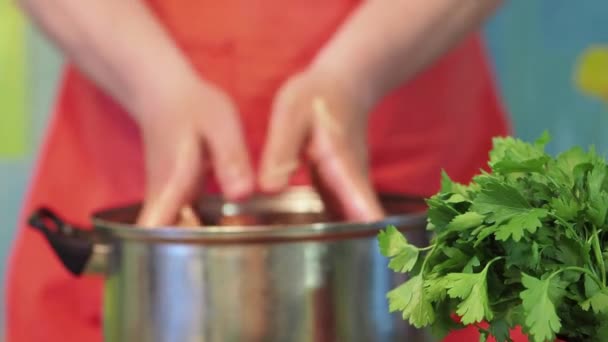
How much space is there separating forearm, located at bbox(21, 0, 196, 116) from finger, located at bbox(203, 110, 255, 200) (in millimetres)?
64

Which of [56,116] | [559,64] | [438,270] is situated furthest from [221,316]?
[559,64]

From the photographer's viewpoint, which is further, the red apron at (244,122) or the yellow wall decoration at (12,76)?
the yellow wall decoration at (12,76)

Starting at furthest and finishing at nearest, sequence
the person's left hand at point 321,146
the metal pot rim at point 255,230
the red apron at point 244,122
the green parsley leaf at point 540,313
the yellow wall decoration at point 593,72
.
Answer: the yellow wall decoration at point 593,72 < the red apron at point 244,122 < the person's left hand at point 321,146 < the metal pot rim at point 255,230 < the green parsley leaf at point 540,313

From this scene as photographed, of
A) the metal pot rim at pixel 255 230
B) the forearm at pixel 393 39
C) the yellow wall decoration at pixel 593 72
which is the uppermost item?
the yellow wall decoration at pixel 593 72

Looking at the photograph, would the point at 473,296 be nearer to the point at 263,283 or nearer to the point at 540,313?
the point at 540,313

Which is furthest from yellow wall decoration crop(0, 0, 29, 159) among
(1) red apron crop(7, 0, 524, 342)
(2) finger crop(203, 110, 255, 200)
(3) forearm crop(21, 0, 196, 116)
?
(2) finger crop(203, 110, 255, 200)

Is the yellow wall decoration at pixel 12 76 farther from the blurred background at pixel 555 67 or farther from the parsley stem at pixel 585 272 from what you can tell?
the parsley stem at pixel 585 272

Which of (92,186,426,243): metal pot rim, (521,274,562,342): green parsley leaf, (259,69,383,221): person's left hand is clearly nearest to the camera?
(521,274,562,342): green parsley leaf

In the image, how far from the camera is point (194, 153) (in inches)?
21.7

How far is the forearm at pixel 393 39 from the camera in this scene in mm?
610

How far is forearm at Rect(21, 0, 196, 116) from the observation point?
61 centimetres

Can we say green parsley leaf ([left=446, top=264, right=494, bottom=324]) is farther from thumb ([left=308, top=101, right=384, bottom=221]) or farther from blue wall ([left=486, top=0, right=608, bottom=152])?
blue wall ([left=486, top=0, right=608, bottom=152])

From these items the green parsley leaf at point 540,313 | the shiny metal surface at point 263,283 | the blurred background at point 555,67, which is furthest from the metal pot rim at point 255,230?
the blurred background at point 555,67

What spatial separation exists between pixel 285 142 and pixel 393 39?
0.49ft
